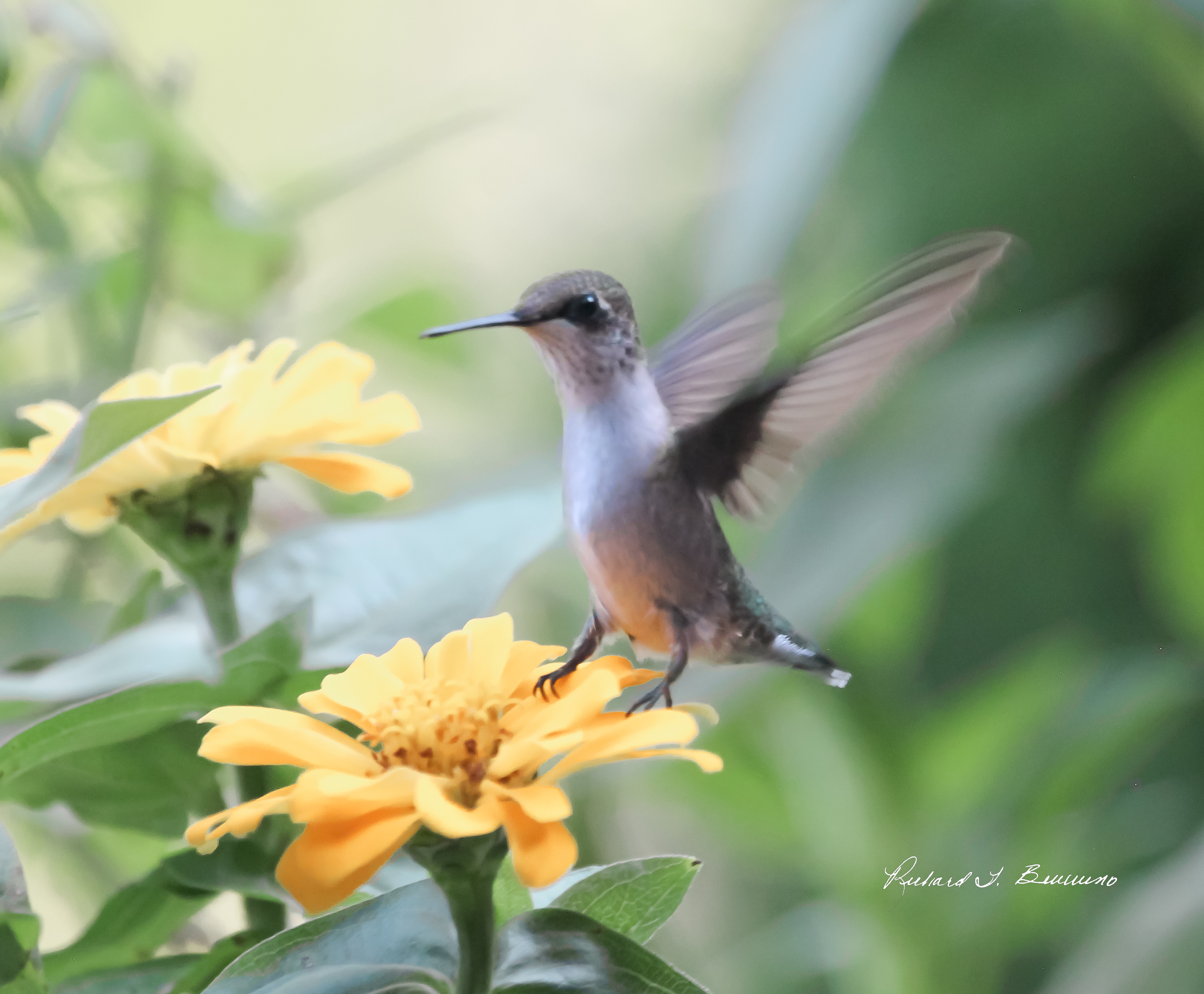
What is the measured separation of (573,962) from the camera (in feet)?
0.81

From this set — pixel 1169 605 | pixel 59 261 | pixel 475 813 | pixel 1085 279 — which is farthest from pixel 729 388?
pixel 1085 279

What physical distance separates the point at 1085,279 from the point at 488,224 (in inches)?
26.3

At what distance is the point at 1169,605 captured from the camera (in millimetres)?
957

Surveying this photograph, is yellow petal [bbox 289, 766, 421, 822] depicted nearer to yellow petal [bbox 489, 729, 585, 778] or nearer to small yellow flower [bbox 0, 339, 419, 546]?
yellow petal [bbox 489, 729, 585, 778]

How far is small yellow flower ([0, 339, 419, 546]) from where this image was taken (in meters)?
0.32

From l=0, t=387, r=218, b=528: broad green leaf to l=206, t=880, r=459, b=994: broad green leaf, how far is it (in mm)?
104

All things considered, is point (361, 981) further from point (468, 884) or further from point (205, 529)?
point (205, 529)

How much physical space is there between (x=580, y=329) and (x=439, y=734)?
0.12 meters

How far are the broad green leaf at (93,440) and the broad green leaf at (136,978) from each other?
143 millimetres

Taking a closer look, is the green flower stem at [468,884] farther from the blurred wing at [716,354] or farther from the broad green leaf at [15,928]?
the blurred wing at [716,354]

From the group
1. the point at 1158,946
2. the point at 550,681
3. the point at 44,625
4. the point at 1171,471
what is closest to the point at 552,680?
the point at 550,681

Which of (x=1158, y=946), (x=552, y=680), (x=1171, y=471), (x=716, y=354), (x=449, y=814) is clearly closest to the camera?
(x=449, y=814)
